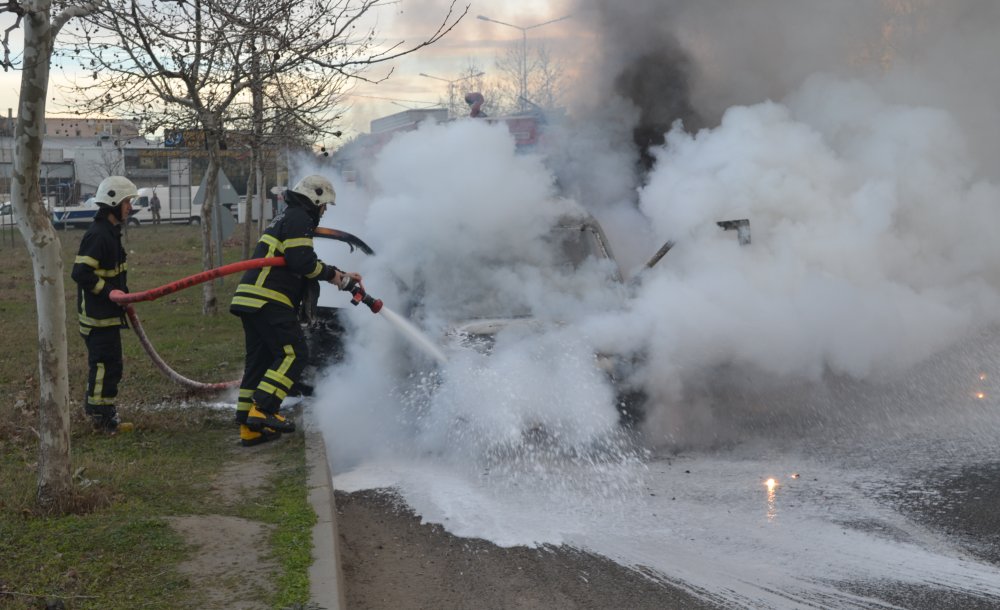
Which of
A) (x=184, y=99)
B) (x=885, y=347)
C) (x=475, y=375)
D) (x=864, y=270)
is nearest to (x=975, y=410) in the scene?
(x=885, y=347)

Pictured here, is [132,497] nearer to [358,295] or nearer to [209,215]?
[358,295]

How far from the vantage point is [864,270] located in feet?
28.5

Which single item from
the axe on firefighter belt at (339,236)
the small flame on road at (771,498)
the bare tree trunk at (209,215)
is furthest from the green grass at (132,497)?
the bare tree trunk at (209,215)

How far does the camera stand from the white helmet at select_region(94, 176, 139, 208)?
7.49 m

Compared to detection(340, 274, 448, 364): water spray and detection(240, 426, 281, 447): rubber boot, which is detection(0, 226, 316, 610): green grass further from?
detection(340, 274, 448, 364): water spray

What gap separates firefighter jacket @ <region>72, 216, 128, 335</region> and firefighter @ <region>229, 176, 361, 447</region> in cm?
102

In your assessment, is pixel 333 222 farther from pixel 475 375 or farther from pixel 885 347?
pixel 885 347

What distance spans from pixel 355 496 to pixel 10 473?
2.12 m

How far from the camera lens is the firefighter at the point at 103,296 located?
744 cm

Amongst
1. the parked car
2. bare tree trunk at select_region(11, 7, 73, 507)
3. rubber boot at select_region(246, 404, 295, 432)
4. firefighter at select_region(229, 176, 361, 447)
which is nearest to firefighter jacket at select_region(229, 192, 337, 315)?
firefighter at select_region(229, 176, 361, 447)

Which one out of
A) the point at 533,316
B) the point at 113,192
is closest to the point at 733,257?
the point at 533,316

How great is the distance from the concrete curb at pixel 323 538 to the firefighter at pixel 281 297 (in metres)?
0.49

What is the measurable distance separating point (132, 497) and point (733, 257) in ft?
16.2

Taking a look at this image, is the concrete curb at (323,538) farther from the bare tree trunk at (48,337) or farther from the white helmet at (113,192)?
the white helmet at (113,192)
